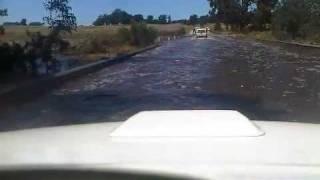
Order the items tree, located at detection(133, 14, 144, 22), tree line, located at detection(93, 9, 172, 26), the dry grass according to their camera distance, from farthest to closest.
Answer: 1. tree, located at detection(133, 14, 144, 22)
2. tree line, located at detection(93, 9, 172, 26)
3. the dry grass

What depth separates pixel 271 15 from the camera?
112 metres

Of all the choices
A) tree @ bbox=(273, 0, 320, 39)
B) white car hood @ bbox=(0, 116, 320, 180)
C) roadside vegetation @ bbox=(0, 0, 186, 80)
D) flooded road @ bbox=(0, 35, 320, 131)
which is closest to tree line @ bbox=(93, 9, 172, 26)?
roadside vegetation @ bbox=(0, 0, 186, 80)

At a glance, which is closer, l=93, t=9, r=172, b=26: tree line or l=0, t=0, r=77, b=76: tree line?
l=0, t=0, r=77, b=76: tree line

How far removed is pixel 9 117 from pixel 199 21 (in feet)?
449

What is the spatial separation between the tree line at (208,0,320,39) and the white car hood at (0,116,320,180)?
213ft

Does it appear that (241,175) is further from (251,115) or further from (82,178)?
(251,115)

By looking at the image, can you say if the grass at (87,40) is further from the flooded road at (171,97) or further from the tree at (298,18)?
the tree at (298,18)

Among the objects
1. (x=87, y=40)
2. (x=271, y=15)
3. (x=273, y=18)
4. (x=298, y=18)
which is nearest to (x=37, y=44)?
(x=87, y=40)

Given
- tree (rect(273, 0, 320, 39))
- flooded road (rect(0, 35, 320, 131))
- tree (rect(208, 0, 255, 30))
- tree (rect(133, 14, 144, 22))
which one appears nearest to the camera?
flooded road (rect(0, 35, 320, 131))

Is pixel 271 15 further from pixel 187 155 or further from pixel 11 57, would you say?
pixel 187 155

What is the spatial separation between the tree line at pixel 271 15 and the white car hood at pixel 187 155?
65.1m

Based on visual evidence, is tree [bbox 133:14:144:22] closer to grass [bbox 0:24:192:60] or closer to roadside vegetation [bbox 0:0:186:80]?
grass [bbox 0:24:192:60]

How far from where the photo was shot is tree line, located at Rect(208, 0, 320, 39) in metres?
70.6

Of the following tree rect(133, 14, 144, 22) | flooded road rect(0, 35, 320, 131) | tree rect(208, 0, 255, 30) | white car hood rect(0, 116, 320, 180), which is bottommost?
tree rect(208, 0, 255, 30)
